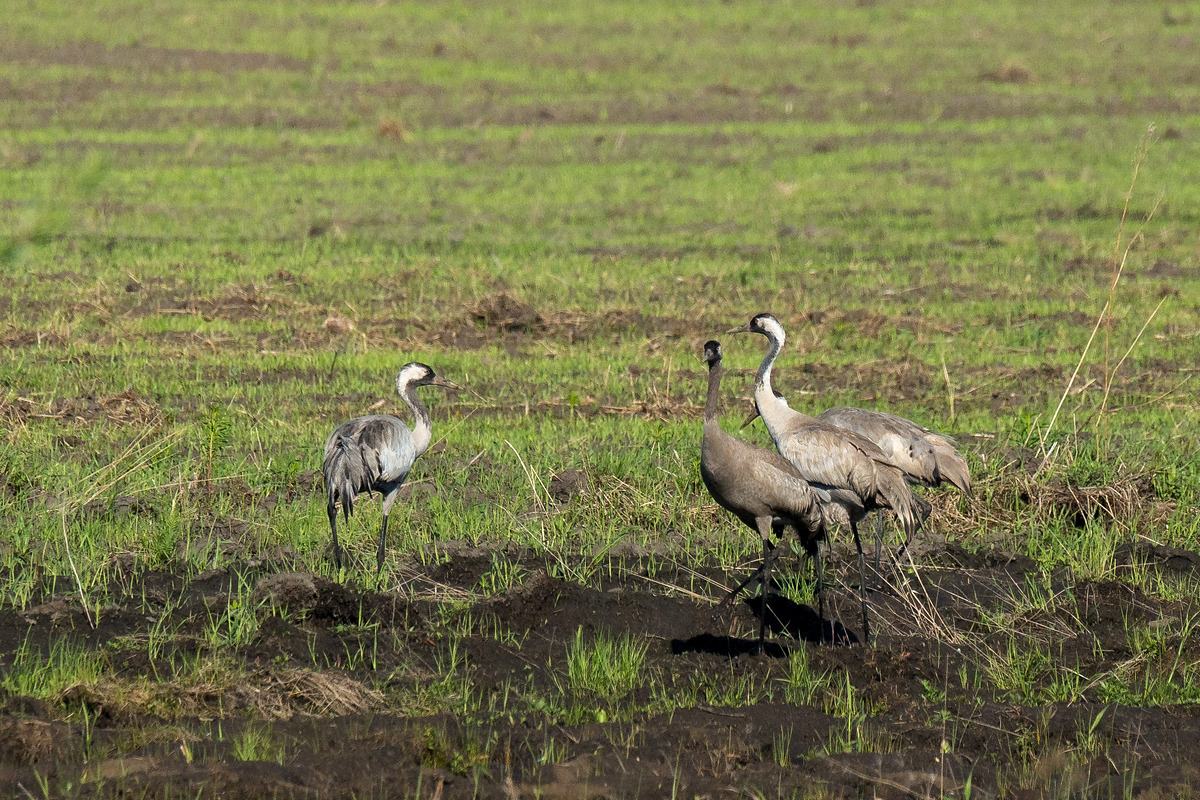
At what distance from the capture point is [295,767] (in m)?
4.89

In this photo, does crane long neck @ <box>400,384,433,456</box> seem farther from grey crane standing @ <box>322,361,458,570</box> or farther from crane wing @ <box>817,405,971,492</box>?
crane wing @ <box>817,405,971,492</box>

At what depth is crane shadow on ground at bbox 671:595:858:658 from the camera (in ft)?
22.6

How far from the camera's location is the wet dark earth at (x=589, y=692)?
5.02 meters

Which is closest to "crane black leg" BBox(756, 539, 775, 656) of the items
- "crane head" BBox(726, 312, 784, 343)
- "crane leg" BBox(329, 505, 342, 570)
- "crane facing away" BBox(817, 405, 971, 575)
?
"crane facing away" BBox(817, 405, 971, 575)

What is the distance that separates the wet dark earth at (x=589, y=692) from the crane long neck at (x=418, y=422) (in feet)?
3.37

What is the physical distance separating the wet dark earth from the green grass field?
0.03 meters

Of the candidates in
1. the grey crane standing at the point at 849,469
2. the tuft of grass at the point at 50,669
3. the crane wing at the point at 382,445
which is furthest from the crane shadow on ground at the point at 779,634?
the tuft of grass at the point at 50,669

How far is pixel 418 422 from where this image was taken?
8.70 metres

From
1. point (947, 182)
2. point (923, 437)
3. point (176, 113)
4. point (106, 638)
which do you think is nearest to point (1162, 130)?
point (947, 182)

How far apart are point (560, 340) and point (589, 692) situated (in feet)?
24.2

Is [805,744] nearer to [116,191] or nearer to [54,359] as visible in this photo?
[54,359]

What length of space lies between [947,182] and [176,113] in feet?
41.3

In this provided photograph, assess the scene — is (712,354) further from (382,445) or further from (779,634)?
(382,445)

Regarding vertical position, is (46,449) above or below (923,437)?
below
